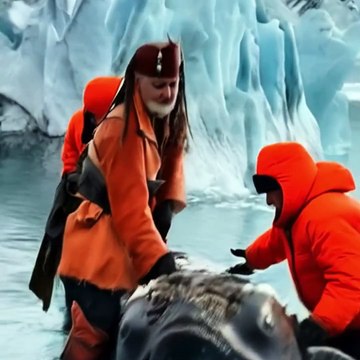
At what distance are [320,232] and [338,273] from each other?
0.08 meters

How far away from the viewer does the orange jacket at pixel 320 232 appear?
151 centimetres

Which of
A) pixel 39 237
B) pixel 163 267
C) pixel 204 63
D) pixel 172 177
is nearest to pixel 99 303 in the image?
pixel 163 267

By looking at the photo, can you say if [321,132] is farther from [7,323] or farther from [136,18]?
[7,323]

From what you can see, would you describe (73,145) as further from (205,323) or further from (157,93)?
(205,323)

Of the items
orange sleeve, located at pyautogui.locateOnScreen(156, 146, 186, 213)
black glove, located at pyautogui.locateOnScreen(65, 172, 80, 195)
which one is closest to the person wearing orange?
black glove, located at pyautogui.locateOnScreen(65, 172, 80, 195)

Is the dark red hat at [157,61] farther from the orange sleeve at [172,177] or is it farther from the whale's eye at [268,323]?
the whale's eye at [268,323]

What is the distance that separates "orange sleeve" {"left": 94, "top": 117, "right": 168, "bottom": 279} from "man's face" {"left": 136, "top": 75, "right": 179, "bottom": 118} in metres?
0.06

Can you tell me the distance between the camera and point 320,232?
5.10 ft

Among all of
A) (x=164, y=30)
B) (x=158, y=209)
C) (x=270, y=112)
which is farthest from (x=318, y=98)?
(x=158, y=209)

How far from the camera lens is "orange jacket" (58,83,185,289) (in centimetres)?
147

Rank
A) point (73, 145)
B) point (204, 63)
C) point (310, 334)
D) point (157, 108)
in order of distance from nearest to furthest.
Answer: point (310, 334), point (157, 108), point (73, 145), point (204, 63)

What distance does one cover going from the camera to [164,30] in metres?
4.51

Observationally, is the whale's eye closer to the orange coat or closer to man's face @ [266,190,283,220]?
man's face @ [266,190,283,220]

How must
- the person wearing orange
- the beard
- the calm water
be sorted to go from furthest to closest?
the calm water → the person wearing orange → the beard
